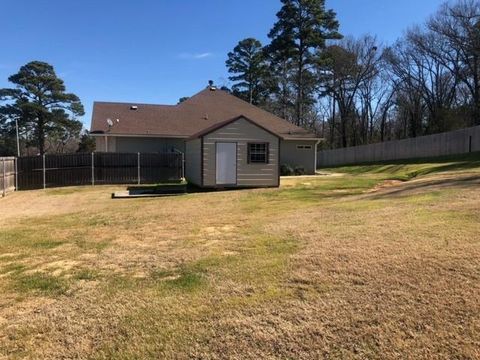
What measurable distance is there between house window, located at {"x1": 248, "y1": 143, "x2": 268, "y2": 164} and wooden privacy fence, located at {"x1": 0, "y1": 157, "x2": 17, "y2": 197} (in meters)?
9.46

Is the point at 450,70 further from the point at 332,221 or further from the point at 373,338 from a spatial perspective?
the point at 373,338

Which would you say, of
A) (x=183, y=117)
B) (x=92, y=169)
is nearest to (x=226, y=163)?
(x=92, y=169)

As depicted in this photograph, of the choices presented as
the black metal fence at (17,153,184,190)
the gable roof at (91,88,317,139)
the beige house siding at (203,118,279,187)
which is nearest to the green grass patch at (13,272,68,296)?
the beige house siding at (203,118,279,187)

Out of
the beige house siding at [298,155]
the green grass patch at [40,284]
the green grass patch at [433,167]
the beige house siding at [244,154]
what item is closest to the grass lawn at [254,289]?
the green grass patch at [40,284]

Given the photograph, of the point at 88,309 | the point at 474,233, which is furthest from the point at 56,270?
the point at 474,233

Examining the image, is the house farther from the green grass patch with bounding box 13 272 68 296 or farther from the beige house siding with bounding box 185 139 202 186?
the green grass patch with bounding box 13 272 68 296

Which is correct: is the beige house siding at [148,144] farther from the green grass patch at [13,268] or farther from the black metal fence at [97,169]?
the green grass patch at [13,268]

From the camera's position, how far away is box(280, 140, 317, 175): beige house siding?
27516 millimetres

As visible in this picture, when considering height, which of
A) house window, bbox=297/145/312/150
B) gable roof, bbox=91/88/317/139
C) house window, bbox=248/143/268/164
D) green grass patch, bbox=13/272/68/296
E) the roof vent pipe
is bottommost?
green grass patch, bbox=13/272/68/296

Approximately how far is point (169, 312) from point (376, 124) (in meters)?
55.3

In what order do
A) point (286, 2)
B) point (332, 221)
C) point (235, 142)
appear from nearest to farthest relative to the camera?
point (332, 221)
point (235, 142)
point (286, 2)

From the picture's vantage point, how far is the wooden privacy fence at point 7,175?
666 inches

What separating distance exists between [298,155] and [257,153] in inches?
399

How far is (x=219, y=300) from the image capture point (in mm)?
4375
